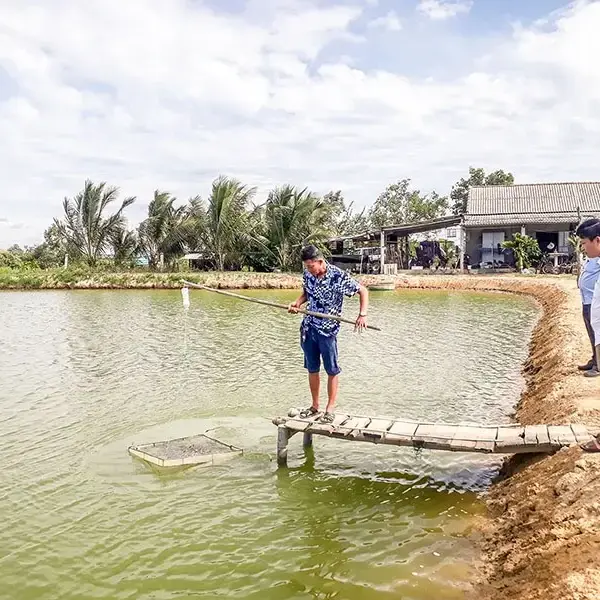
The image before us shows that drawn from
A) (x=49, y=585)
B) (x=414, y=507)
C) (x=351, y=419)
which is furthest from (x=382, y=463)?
(x=49, y=585)

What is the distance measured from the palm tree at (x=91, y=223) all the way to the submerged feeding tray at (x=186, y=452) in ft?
117

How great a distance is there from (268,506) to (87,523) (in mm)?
1646

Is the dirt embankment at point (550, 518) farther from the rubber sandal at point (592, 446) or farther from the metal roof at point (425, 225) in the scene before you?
the metal roof at point (425, 225)

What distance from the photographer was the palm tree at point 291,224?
37.8 metres

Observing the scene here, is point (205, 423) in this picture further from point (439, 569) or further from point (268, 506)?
point (439, 569)

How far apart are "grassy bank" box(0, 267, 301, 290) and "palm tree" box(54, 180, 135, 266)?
11.8 ft

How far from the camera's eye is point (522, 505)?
5.33m

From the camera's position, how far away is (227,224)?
38906 millimetres

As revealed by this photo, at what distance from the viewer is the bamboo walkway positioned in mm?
5879

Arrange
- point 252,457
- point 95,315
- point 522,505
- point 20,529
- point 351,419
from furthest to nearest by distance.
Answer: point 95,315 < point 252,457 < point 351,419 < point 20,529 < point 522,505

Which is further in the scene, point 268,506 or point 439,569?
point 268,506

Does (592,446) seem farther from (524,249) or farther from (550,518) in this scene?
(524,249)

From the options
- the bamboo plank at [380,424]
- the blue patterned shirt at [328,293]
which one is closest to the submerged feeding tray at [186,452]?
the bamboo plank at [380,424]

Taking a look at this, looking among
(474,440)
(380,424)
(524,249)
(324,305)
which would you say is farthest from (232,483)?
(524,249)
